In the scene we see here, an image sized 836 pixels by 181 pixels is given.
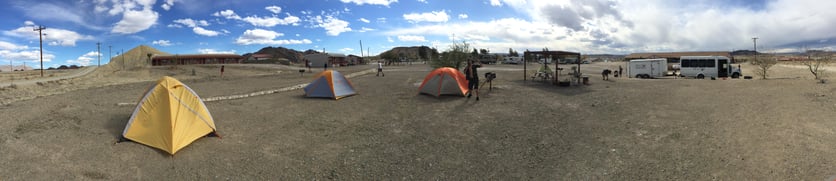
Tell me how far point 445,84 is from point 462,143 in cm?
570

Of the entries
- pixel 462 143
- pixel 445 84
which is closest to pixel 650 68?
pixel 445 84

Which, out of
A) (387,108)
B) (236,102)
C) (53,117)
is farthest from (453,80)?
(53,117)

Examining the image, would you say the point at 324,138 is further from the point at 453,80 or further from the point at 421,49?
the point at 421,49

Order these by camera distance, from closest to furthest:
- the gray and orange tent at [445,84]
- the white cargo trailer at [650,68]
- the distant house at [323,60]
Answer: the gray and orange tent at [445,84]
the white cargo trailer at [650,68]
the distant house at [323,60]

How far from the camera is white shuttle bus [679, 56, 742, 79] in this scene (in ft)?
74.6

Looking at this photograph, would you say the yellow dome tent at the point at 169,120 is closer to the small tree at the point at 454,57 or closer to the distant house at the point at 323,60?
the small tree at the point at 454,57

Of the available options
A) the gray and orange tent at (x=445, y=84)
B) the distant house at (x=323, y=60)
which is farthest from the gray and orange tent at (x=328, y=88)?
the distant house at (x=323, y=60)

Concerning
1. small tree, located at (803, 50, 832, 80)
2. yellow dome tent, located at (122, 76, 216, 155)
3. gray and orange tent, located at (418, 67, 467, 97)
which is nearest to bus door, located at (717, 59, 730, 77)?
small tree, located at (803, 50, 832, 80)

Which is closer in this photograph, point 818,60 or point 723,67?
point 818,60

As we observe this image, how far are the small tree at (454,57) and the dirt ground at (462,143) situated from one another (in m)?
13.9

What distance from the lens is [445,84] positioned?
503 inches

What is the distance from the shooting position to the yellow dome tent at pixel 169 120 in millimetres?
6715

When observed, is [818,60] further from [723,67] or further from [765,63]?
[723,67]

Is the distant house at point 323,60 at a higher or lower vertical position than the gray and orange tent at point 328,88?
higher
